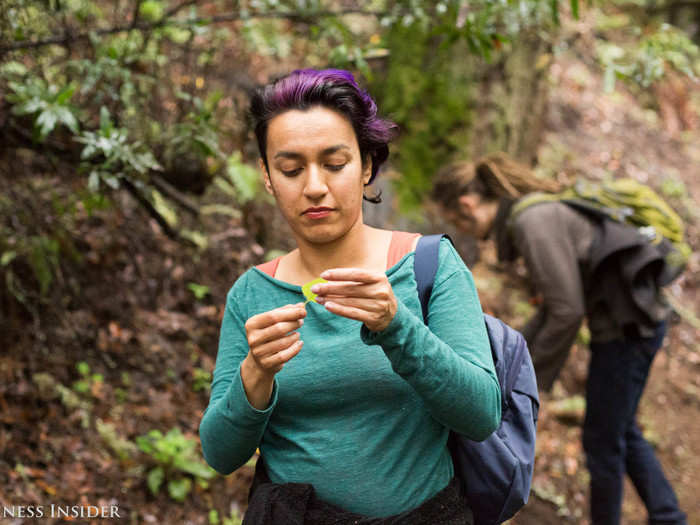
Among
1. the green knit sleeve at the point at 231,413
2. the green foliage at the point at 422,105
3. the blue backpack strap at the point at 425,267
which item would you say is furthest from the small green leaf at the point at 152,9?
the blue backpack strap at the point at 425,267

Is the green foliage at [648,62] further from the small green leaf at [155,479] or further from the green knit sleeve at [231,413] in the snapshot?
the small green leaf at [155,479]

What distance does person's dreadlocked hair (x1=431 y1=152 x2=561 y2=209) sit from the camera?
4.04 metres

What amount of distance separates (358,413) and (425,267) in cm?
46

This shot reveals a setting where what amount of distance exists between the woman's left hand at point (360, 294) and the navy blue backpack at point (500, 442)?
334 millimetres

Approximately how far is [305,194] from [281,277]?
0.33 m

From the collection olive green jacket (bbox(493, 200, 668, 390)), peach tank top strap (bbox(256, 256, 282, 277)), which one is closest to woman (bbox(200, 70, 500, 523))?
peach tank top strap (bbox(256, 256, 282, 277))

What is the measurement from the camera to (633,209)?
3816 mm

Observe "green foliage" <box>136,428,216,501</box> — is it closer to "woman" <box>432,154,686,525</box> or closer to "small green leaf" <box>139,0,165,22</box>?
"woman" <box>432,154,686,525</box>

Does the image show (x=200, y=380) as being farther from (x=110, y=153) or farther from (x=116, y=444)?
(x=110, y=153)

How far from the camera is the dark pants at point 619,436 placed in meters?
3.75

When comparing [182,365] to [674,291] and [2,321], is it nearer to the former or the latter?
[2,321]

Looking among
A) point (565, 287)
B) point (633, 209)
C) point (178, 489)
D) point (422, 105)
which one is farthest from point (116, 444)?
point (422, 105)

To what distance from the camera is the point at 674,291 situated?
754cm

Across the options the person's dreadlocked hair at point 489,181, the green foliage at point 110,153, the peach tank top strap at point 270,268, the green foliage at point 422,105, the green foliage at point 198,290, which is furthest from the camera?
the green foliage at point 422,105
